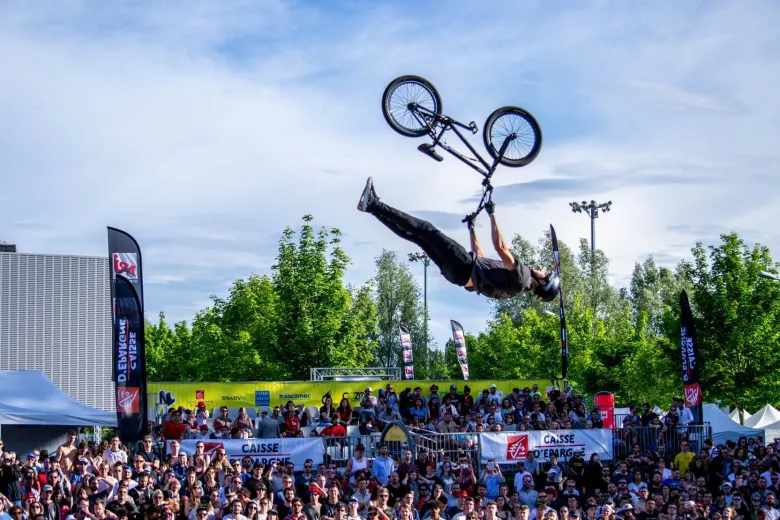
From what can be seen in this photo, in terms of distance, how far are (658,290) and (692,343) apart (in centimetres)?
5222

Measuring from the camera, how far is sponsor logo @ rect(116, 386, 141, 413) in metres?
18.1

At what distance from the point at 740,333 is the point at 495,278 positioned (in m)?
26.2

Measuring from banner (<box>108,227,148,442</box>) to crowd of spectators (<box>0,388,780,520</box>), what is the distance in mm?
593

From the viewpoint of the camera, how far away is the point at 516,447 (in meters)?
19.5

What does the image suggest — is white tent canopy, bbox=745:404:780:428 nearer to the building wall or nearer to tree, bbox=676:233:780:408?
tree, bbox=676:233:780:408

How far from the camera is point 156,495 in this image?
555 inches

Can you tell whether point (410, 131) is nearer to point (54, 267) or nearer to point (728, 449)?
point (728, 449)

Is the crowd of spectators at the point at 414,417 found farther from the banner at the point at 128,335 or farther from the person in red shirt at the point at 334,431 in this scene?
the banner at the point at 128,335

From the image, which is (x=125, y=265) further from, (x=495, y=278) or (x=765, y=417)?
(x=765, y=417)

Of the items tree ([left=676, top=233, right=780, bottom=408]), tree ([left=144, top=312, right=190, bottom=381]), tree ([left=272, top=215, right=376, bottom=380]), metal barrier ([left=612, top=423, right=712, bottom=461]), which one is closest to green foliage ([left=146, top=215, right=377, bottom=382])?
tree ([left=272, top=215, right=376, bottom=380])

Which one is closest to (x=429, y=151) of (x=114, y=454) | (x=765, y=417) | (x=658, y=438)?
(x=114, y=454)

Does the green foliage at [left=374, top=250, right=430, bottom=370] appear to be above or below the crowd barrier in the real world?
above

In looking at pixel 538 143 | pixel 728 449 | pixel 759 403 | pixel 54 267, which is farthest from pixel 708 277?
pixel 538 143

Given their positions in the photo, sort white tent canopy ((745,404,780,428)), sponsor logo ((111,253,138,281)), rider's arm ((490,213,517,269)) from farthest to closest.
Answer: white tent canopy ((745,404,780,428)), sponsor logo ((111,253,138,281)), rider's arm ((490,213,517,269))
